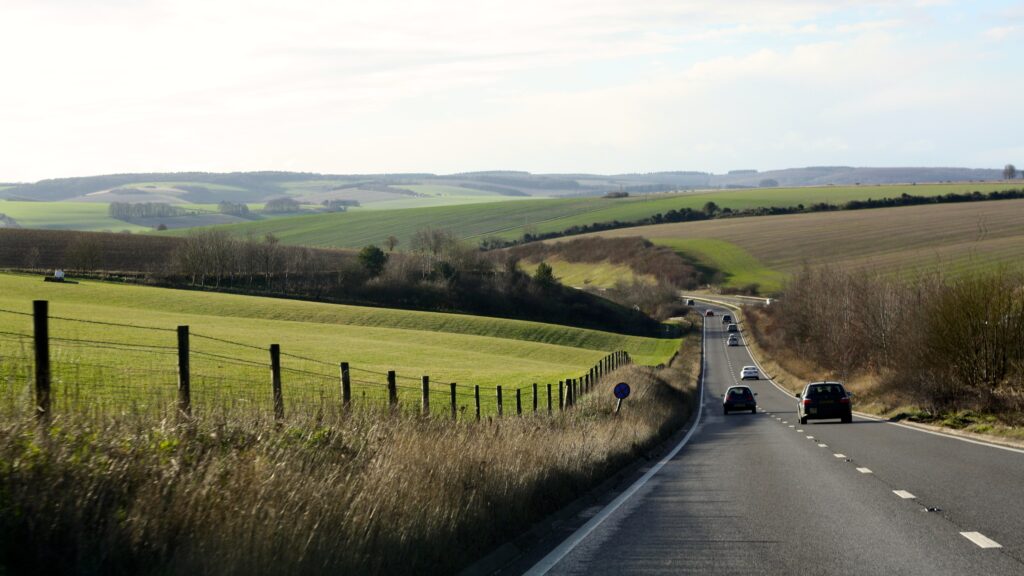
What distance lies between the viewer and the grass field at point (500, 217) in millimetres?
158875

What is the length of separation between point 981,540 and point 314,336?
166ft

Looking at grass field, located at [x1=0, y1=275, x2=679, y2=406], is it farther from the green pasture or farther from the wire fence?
the green pasture

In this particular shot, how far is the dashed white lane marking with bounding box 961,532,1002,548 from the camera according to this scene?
9.63m

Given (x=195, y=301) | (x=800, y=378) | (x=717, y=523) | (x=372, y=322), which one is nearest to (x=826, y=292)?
(x=800, y=378)

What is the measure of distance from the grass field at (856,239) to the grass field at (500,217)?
55.9ft

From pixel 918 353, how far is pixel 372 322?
4883 cm

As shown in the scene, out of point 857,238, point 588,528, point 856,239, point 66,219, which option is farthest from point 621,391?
point 66,219

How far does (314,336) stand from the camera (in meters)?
58.3

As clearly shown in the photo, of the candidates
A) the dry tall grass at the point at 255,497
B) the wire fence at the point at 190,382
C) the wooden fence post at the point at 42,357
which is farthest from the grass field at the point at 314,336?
the wooden fence post at the point at 42,357

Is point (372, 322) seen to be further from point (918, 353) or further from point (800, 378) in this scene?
point (918, 353)

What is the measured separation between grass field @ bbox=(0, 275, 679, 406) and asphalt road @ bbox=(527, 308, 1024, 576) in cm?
1409

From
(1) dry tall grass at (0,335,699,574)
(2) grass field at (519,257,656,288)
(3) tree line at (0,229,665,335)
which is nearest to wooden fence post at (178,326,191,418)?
(1) dry tall grass at (0,335,699,574)

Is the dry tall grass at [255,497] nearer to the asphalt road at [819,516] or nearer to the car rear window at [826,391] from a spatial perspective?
the asphalt road at [819,516]

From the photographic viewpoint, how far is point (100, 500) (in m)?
7.12
